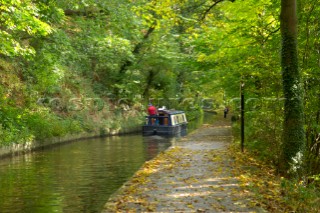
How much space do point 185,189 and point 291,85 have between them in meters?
3.56

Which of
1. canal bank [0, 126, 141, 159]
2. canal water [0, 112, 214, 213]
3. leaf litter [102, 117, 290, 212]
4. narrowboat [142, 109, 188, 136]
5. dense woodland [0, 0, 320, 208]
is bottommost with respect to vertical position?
canal water [0, 112, 214, 213]

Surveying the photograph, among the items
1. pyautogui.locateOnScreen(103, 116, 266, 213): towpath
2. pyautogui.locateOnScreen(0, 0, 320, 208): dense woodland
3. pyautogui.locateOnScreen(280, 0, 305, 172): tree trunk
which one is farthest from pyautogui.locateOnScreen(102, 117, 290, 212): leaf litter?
pyautogui.locateOnScreen(0, 0, 320, 208): dense woodland

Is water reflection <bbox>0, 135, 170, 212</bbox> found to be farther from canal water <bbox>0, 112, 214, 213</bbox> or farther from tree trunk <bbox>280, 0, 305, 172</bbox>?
tree trunk <bbox>280, 0, 305, 172</bbox>

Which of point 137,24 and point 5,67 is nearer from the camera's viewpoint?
point 5,67

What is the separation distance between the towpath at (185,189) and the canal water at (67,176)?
0.95 m

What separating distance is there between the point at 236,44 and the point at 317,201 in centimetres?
1058

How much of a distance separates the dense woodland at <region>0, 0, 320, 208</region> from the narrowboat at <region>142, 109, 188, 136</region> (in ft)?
9.92

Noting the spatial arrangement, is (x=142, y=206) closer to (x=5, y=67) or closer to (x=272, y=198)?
(x=272, y=198)

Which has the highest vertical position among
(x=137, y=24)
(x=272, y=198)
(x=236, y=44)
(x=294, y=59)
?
(x=137, y=24)

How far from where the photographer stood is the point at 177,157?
16.5m

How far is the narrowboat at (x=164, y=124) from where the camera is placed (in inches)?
1312

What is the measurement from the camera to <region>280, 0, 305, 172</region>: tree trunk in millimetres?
11266

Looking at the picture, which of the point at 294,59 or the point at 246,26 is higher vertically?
the point at 246,26

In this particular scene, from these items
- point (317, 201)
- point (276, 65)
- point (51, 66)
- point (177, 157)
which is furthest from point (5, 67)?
point (317, 201)
